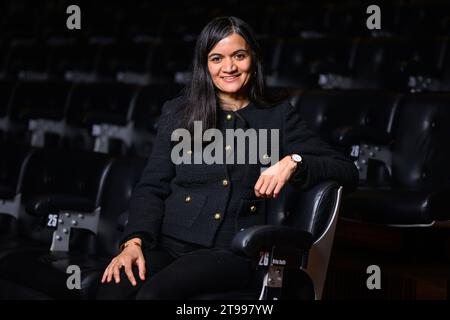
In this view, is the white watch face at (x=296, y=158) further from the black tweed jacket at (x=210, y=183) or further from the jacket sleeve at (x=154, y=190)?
the jacket sleeve at (x=154, y=190)

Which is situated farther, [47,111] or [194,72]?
[47,111]

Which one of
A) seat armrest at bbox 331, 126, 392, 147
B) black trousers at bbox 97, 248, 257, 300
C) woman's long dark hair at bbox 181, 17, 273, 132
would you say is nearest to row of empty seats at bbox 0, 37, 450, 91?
seat armrest at bbox 331, 126, 392, 147

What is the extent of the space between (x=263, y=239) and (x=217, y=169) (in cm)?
13

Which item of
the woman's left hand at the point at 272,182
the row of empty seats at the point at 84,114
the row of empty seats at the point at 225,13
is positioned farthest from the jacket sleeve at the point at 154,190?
the row of empty seats at the point at 225,13

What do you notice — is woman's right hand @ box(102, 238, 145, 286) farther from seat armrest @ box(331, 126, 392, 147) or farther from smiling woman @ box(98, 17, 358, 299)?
seat armrest @ box(331, 126, 392, 147)

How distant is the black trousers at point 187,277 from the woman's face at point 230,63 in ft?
0.48

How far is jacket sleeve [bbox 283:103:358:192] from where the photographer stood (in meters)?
0.63

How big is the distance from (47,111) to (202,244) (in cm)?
69

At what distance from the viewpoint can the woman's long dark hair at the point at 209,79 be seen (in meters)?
0.66

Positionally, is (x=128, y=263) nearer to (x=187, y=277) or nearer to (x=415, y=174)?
(x=187, y=277)

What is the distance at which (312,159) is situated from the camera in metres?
0.64

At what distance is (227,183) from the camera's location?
655 mm
